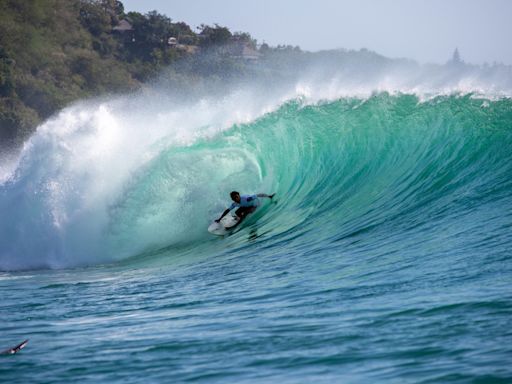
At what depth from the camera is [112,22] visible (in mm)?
96500

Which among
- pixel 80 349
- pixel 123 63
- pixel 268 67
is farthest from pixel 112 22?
pixel 80 349

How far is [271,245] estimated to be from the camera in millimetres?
13070

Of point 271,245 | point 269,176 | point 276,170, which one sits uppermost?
point 276,170

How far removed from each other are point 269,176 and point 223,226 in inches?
113

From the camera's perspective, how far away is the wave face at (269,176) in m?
13.6

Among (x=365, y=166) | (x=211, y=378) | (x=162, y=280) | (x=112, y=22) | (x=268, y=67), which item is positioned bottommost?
(x=211, y=378)

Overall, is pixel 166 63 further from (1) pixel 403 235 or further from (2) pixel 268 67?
(1) pixel 403 235

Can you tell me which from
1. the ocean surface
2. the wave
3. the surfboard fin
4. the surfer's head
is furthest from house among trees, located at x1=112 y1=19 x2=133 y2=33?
the surfboard fin

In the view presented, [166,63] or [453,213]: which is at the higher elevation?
[166,63]

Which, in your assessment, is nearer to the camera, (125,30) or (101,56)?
(101,56)

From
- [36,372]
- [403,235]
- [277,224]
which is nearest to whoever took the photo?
[36,372]

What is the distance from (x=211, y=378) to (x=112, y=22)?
93.7 m

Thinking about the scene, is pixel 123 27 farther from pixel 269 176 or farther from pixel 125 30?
pixel 269 176

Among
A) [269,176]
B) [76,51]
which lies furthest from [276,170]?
[76,51]
